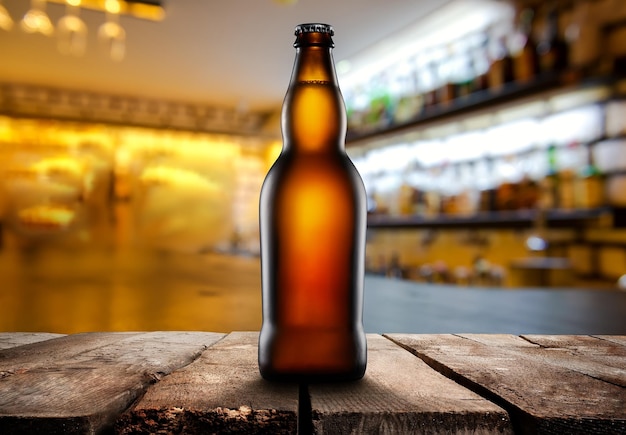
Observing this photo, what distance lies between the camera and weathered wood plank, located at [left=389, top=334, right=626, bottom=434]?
31cm

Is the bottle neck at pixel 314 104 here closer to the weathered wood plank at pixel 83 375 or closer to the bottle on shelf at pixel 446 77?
the weathered wood plank at pixel 83 375

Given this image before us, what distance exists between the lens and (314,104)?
1.53 ft

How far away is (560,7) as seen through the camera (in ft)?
8.96

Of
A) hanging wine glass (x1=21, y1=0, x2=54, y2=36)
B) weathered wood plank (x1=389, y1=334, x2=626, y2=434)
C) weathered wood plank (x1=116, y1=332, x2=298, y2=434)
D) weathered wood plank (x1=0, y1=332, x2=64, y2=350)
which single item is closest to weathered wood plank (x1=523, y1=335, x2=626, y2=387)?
Result: weathered wood plank (x1=389, y1=334, x2=626, y2=434)

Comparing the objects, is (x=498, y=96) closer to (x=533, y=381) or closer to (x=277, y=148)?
(x=533, y=381)

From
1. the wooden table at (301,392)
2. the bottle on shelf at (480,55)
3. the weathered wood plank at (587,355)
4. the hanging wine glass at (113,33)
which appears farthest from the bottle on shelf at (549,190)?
the hanging wine glass at (113,33)

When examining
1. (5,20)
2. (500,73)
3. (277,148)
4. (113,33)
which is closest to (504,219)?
(500,73)

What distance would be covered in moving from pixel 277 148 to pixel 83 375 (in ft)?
23.5

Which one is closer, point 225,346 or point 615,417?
point 615,417

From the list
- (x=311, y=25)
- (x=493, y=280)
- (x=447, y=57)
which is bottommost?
(x=493, y=280)

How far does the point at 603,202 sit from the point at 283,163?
2077 mm

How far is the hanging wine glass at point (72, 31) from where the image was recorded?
→ 151 inches

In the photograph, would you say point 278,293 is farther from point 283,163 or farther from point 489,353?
point 489,353

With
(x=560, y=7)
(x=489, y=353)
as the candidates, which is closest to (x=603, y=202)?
(x=560, y=7)
